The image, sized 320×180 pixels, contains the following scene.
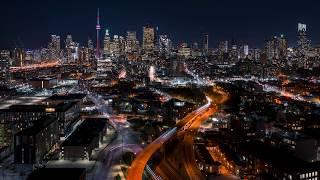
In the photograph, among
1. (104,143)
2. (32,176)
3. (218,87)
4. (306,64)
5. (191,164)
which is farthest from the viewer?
(306,64)

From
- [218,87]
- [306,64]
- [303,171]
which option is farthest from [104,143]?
[306,64]

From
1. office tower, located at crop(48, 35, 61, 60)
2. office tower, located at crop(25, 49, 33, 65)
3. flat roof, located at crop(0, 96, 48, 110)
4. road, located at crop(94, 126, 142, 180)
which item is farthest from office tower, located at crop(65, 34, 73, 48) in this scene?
road, located at crop(94, 126, 142, 180)

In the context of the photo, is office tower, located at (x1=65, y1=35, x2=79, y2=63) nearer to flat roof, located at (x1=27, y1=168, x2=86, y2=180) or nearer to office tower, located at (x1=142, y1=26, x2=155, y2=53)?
office tower, located at (x1=142, y1=26, x2=155, y2=53)

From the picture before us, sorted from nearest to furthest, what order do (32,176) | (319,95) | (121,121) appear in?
1. (32,176)
2. (121,121)
3. (319,95)

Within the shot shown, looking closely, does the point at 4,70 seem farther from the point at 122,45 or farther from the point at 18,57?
the point at 122,45

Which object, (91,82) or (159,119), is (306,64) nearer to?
(91,82)

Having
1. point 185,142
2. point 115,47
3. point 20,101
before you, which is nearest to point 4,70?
point 20,101
